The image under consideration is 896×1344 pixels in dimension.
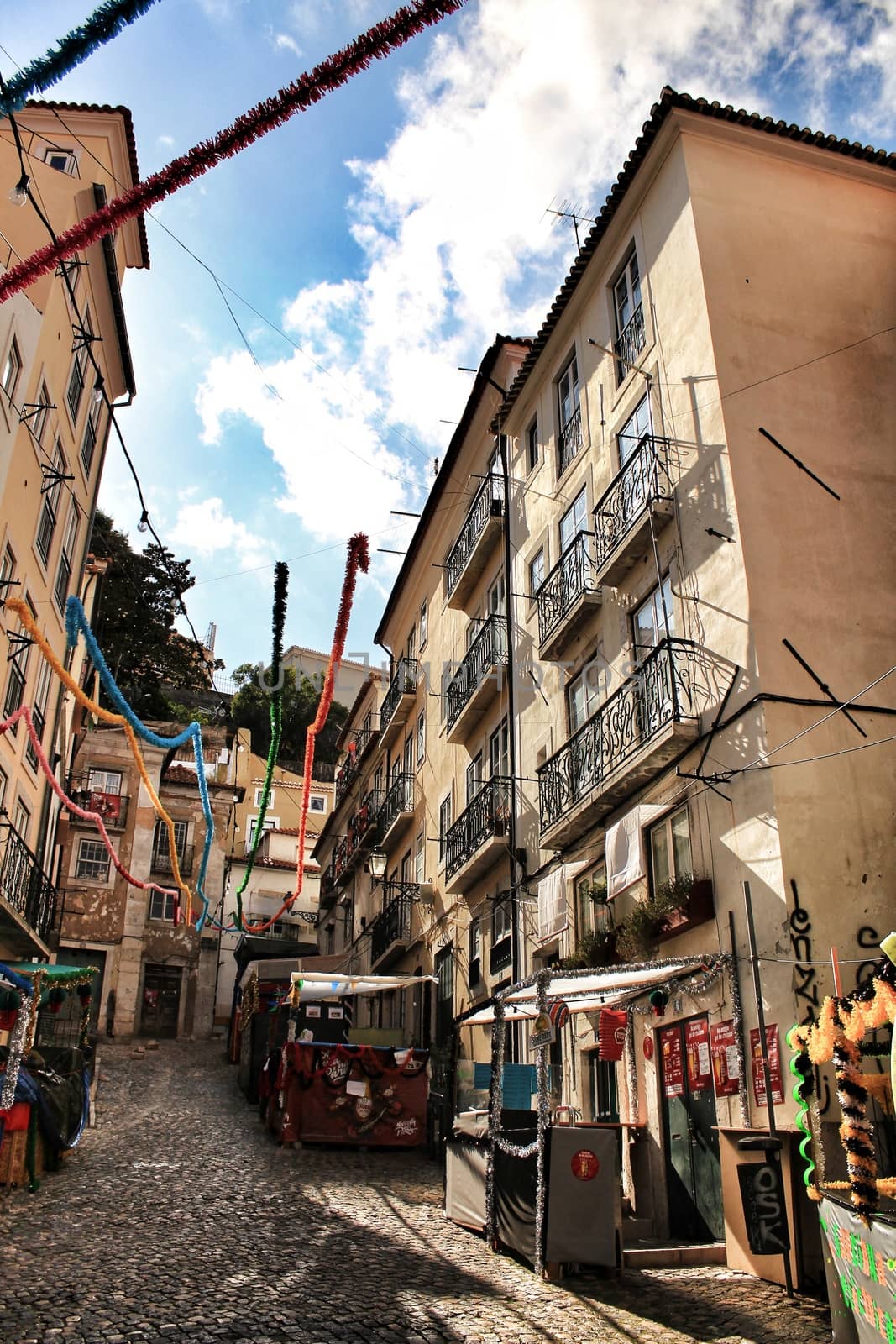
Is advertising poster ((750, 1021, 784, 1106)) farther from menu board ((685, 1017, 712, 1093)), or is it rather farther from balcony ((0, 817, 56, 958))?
balcony ((0, 817, 56, 958))

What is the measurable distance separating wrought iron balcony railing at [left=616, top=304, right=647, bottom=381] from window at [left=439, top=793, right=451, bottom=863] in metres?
11.0

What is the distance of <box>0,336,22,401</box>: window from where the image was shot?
17.3m

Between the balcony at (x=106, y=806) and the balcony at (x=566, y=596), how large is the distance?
76.7ft

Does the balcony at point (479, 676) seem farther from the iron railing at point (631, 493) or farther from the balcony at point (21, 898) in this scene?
the balcony at point (21, 898)

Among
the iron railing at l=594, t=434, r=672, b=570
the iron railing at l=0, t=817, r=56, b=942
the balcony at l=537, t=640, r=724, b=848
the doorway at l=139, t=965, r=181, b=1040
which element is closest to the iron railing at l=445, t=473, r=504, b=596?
the iron railing at l=594, t=434, r=672, b=570

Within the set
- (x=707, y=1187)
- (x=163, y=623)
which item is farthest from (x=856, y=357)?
(x=163, y=623)

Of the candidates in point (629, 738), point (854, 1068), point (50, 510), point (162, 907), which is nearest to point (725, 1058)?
point (854, 1068)

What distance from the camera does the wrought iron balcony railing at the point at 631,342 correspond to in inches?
622

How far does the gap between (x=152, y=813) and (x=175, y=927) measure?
427cm

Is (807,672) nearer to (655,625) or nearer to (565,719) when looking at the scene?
(655,625)

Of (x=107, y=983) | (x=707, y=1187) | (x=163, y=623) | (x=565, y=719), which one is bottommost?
(x=707, y=1187)

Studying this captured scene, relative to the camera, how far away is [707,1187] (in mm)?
11273

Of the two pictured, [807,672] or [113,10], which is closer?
[113,10]

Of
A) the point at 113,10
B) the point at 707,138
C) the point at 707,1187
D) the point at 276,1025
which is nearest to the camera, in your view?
the point at 113,10
